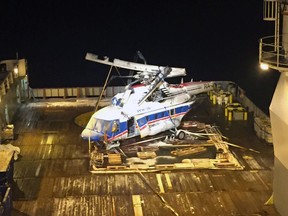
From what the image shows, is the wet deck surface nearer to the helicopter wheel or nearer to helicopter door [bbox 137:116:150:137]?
the helicopter wheel

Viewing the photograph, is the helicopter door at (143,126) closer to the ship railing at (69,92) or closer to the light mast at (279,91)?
the light mast at (279,91)

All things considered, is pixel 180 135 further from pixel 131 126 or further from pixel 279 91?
pixel 279 91

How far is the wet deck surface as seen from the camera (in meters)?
19.0

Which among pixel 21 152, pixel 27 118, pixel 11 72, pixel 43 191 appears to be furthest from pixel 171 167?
pixel 11 72

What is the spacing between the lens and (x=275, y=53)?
Result: 17391 millimetres

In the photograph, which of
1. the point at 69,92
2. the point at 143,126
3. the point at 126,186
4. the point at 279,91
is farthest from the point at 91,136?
the point at 279,91

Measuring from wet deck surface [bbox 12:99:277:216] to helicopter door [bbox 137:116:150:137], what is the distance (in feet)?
9.32

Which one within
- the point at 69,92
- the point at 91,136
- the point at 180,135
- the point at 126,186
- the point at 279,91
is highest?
the point at 279,91

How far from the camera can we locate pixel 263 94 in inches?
2135

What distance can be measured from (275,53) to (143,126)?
374 inches

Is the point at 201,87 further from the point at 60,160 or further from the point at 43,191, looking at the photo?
the point at 43,191

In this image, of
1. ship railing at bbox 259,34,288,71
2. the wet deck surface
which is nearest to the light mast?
ship railing at bbox 259,34,288,71

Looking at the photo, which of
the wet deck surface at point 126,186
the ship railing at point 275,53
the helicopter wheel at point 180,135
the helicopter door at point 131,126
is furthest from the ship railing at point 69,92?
the ship railing at point 275,53

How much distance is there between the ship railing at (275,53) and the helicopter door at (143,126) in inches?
345
